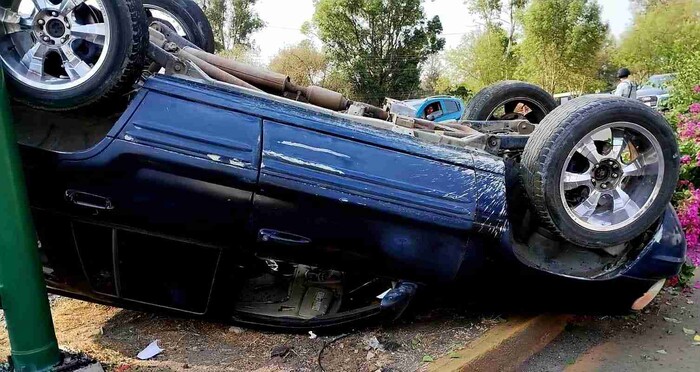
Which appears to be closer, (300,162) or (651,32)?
(300,162)

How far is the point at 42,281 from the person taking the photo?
2445 mm

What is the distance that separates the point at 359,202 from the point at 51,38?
1538 millimetres

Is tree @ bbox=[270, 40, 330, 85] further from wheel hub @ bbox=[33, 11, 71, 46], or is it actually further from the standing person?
wheel hub @ bbox=[33, 11, 71, 46]

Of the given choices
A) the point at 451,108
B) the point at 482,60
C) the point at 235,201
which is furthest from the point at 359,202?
the point at 482,60

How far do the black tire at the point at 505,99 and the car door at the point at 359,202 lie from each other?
2.06 metres

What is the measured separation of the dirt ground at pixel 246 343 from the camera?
289 centimetres

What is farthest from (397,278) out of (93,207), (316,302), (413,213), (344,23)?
(344,23)

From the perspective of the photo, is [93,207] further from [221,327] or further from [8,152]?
[221,327]

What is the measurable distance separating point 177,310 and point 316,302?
0.79 meters

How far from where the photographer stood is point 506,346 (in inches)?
126

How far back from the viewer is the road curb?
296 centimetres

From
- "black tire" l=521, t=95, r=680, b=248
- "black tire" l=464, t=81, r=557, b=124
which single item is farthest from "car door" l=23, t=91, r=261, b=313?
"black tire" l=464, t=81, r=557, b=124

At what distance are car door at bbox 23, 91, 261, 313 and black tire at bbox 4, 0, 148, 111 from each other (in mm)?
152

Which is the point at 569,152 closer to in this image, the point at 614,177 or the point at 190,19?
the point at 614,177
